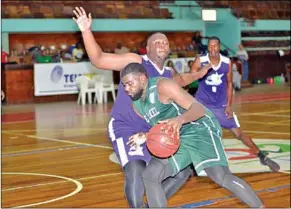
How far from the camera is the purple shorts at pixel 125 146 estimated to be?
6066mm

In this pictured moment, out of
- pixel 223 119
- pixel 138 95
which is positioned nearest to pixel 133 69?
pixel 138 95

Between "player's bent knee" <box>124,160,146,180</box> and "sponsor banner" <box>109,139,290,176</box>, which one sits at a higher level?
"player's bent knee" <box>124,160,146,180</box>

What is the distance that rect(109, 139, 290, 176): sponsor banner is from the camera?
9580mm

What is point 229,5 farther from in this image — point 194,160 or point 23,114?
point 194,160

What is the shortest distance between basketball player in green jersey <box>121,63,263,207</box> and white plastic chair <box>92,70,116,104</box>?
15.1 metres

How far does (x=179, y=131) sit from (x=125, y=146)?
60 centimetres

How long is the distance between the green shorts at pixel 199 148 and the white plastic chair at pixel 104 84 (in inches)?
595

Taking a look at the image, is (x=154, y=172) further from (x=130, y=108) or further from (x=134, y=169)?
(x=130, y=108)

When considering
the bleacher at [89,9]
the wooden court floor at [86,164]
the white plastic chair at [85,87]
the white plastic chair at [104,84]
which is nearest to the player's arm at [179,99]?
the wooden court floor at [86,164]

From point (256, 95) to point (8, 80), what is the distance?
840 cm

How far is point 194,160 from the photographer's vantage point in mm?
5785

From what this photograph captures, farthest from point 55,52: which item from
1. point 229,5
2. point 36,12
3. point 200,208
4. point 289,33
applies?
point 200,208

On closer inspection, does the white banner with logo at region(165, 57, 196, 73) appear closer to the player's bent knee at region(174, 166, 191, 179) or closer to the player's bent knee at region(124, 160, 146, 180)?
the player's bent knee at region(174, 166, 191, 179)

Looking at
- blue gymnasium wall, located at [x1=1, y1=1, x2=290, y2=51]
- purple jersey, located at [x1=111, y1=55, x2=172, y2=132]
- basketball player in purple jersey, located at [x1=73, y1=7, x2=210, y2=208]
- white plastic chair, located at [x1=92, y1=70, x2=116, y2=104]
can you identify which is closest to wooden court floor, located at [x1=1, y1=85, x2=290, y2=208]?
basketball player in purple jersey, located at [x1=73, y1=7, x2=210, y2=208]
